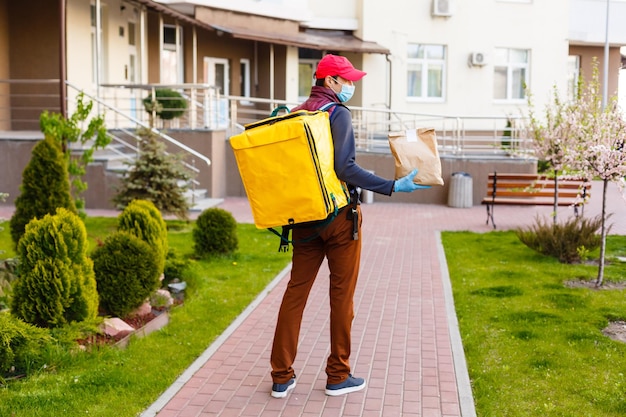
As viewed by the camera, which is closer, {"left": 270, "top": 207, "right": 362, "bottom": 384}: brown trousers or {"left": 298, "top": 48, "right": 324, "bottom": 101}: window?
{"left": 270, "top": 207, "right": 362, "bottom": 384}: brown trousers

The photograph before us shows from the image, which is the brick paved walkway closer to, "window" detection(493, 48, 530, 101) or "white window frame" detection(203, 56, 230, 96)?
"white window frame" detection(203, 56, 230, 96)

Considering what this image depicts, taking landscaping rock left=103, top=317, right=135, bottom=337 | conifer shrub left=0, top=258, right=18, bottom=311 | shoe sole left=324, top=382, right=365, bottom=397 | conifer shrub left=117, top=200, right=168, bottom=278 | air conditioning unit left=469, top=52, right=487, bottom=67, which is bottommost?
shoe sole left=324, top=382, right=365, bottom=397

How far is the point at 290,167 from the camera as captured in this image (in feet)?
17.5

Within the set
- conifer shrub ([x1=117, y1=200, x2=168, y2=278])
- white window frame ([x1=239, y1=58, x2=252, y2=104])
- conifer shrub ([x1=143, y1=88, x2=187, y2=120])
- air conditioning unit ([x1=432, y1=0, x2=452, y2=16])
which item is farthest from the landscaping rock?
air conditioning unit ([x1=432, y1=0, x2=452, y2=16])

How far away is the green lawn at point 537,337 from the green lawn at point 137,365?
2225 mm

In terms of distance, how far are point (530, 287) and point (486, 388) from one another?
371 cm

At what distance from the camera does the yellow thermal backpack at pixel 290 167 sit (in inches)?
209

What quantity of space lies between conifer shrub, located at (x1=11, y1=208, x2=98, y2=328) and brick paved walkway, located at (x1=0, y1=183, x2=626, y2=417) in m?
1.10

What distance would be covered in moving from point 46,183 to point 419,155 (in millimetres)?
5629

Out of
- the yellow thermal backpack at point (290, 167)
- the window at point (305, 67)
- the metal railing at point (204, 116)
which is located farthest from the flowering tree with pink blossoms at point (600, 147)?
the window at point (305, 67)

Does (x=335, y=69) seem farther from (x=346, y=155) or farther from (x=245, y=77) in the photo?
(x=245, y=77)

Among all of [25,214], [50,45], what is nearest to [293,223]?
[25,214]

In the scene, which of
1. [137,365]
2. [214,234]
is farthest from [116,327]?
[214,234]

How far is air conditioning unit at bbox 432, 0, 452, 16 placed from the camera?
2792 cm
